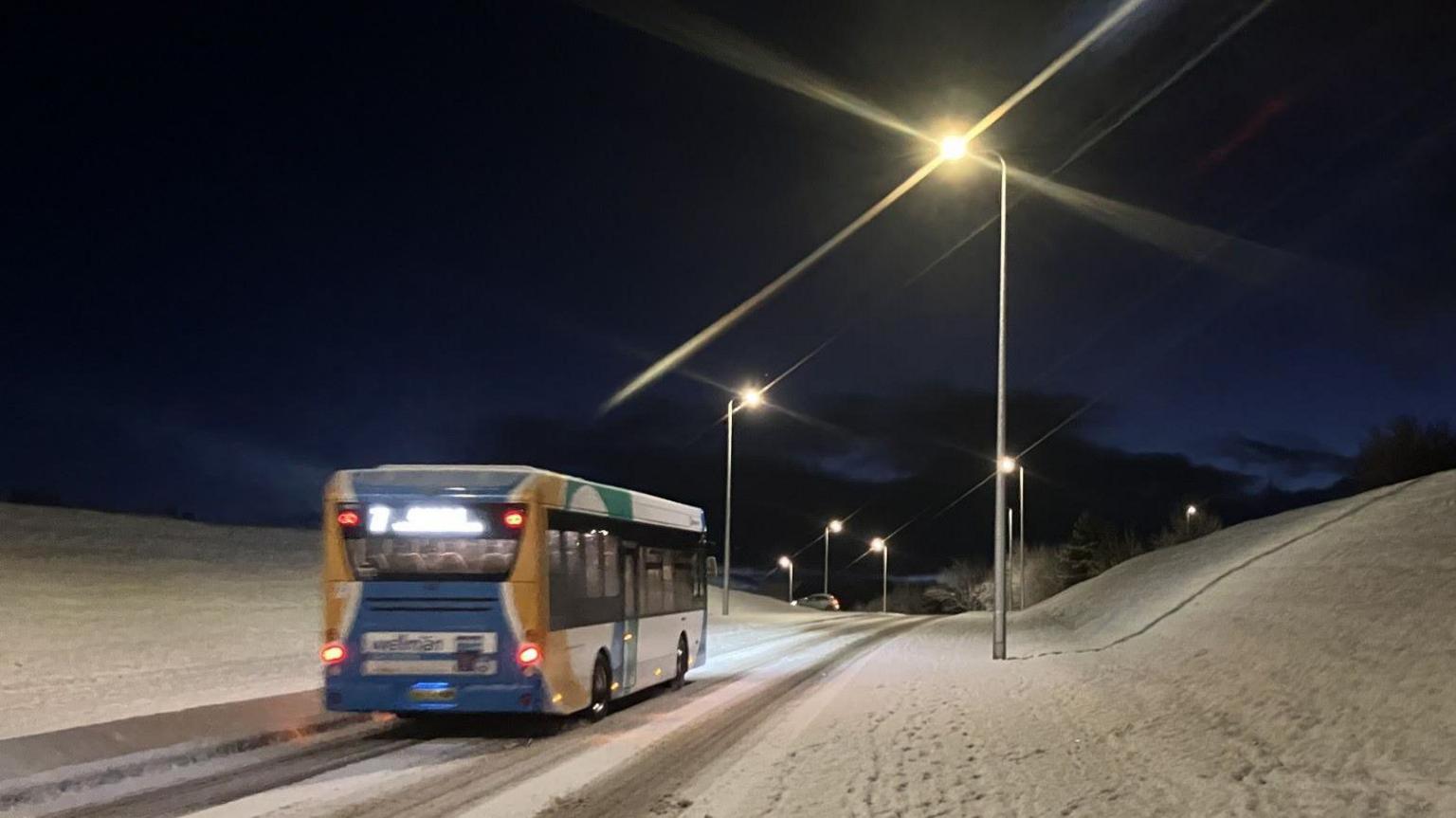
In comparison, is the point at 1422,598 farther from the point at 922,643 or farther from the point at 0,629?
the point at 0,629

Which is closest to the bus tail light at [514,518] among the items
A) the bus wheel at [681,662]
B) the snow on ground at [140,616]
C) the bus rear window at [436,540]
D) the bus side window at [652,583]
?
the bus rear window at [436,540]

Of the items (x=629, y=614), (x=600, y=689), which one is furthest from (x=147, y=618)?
(x=600, y=689)

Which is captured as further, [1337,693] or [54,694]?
[54,694]

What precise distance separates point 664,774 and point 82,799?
494cm

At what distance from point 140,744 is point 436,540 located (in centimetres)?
366

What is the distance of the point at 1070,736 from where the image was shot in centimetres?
1334

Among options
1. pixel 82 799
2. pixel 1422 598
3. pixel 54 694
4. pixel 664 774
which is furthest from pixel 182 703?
pixel 1422 598

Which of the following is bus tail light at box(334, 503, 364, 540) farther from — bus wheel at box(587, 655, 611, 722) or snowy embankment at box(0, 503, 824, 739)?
bus wheel at box(587, 655, 611, 722)

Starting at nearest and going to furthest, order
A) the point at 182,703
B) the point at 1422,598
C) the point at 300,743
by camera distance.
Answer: the point at 300,743 < the point at 1422,598 < the point at 182,703

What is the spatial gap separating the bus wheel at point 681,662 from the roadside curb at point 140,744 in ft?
21.0

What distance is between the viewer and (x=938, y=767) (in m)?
11.4

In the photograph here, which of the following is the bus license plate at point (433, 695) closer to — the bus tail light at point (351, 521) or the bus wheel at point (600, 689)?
the bus tail light at point (351, 521)

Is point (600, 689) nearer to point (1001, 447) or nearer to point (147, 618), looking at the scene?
point (1001, 447)

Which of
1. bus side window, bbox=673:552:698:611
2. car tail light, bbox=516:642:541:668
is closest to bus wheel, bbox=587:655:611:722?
car tail light, bbox=516:642:541:668
